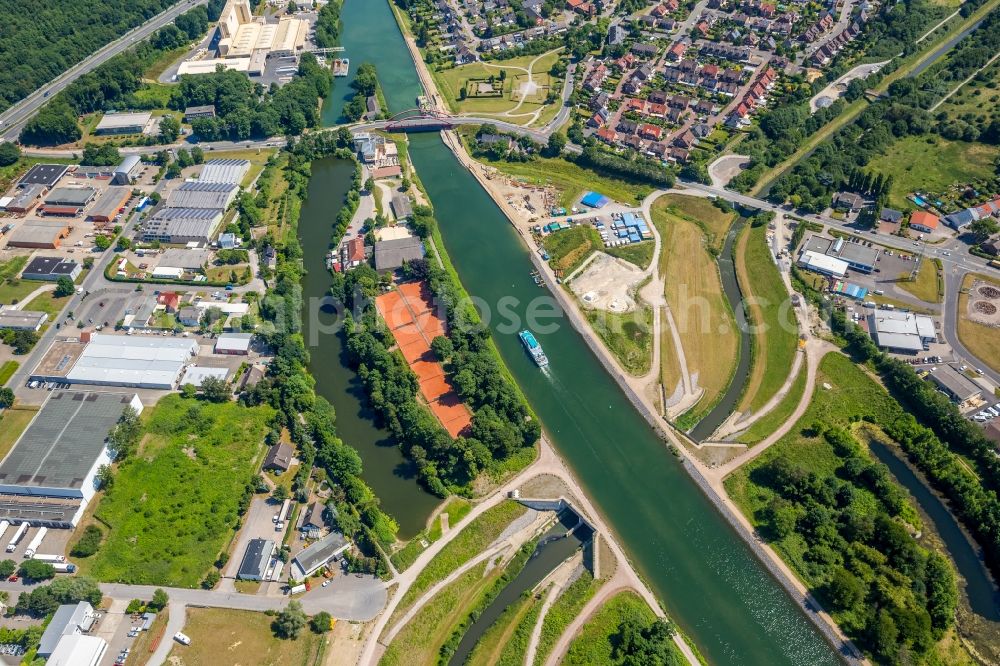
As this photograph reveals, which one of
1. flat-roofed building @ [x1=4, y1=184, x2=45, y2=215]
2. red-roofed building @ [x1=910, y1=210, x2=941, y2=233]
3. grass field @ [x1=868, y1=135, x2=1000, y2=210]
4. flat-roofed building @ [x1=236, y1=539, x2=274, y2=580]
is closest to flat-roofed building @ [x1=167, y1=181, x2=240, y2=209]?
flat-roofed building @ [x1=4, y1=184, x2=45, y2=215]

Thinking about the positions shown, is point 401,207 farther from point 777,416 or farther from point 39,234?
point 777,416

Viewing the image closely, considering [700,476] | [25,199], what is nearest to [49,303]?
[25,199]

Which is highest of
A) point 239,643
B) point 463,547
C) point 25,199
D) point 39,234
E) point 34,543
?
point 25,199

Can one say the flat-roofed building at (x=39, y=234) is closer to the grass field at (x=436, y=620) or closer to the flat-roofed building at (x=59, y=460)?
the flat-roofed building at (x=59, y=460)

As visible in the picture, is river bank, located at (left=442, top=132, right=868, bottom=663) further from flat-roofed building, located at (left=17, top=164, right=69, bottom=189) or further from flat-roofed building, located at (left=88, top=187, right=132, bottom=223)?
flat-roofed building, located at (left=17, top=164, right=69, bottom=189)

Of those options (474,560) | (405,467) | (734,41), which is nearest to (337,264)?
(405,467)

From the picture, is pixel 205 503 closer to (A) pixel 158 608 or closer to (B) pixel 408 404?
(A) pixel 158 608
